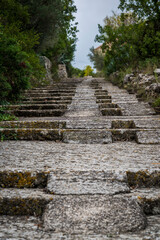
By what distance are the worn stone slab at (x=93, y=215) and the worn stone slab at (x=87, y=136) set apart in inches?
46.5

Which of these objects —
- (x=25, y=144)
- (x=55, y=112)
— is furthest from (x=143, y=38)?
(x=25, y=144)

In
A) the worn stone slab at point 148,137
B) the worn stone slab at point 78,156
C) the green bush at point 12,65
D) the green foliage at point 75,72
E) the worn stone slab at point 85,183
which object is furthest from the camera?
the green foliage at point 75,72

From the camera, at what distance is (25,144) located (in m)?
2.38

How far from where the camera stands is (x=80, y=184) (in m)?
1.46

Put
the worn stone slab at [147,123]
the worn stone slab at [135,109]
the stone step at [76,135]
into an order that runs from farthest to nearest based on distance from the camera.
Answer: the worn stone slab at [135,109] < the worn stone slab at [147,123] < the stone step at [76,135]

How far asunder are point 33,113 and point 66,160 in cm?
226

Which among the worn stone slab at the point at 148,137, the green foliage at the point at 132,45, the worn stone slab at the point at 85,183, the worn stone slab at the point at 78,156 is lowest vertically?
the worn stone slab at the point at 85,183

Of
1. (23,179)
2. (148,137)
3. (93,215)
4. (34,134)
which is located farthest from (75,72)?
(93,215)

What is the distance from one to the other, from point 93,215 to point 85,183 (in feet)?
1.02

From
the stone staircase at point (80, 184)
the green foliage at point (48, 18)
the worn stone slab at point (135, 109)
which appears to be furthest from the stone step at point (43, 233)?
the green foliage at point (48, 18)

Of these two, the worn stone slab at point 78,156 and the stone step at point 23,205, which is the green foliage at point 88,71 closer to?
the worn stone slab at point 78,156

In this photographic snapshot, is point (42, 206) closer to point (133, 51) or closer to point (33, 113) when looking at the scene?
point (33, 113)

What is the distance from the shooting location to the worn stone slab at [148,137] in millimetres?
2387

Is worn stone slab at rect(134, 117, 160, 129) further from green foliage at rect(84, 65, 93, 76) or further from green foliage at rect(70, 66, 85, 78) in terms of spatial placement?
green foliage at rect(84, 65, 93, 76)
